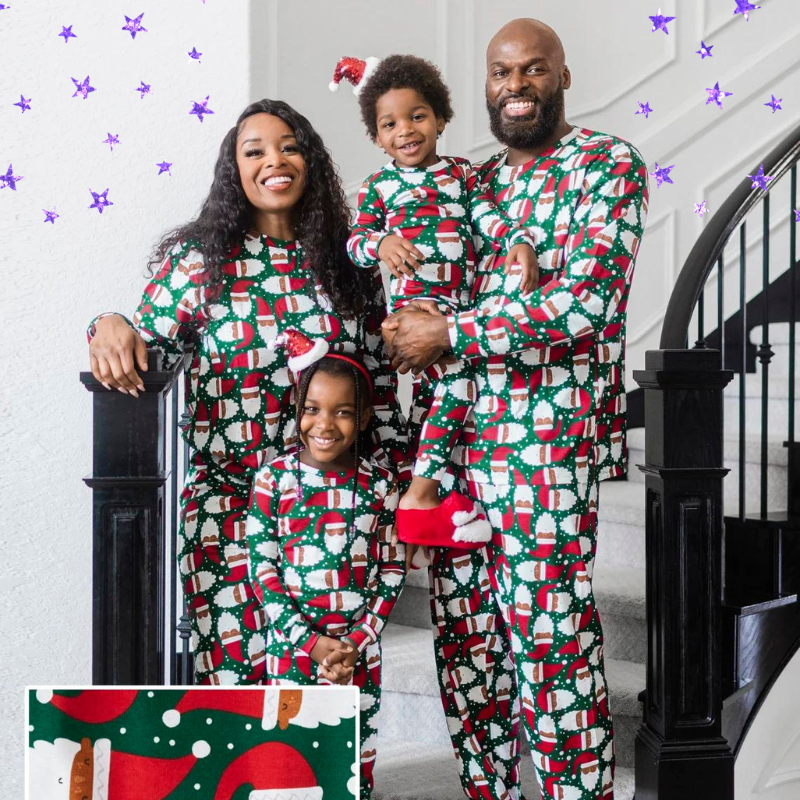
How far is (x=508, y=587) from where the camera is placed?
5.70 feet

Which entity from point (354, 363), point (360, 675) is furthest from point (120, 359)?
point (360, 675)

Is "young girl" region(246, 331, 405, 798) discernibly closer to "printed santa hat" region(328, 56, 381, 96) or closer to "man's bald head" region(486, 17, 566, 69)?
"printed santa hat" region(328, 56, 381, 96)

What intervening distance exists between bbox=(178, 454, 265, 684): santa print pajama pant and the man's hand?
0.49m

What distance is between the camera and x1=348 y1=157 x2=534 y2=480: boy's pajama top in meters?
1.74

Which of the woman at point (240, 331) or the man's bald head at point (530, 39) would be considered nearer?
the man's bald head at point (530, 39)

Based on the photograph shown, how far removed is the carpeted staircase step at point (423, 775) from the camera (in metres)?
2.16

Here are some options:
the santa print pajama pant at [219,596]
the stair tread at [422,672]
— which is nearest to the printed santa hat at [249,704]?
the santa print pajama pant at [219,596]

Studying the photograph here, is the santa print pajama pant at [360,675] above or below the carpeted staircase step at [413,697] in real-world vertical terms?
above

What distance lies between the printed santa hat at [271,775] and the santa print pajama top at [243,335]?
0.91 meters

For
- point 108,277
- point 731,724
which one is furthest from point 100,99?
point 731,724

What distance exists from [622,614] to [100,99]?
6.80 ft

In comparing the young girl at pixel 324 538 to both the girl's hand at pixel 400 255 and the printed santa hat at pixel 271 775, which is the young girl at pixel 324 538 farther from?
the printed santa hat at pixel 271 775

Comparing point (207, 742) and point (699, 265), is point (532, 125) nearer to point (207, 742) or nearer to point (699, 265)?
point (699, 265)

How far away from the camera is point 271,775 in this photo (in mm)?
1006
